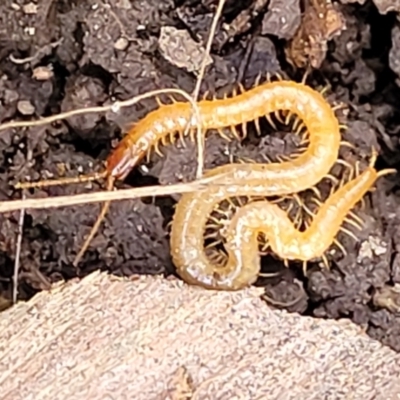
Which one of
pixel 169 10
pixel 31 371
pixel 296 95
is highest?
pixel 169 10

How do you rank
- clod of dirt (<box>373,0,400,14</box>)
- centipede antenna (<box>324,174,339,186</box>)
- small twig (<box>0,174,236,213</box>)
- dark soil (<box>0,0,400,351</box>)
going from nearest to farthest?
small twig (<box>0,174,236,213</box>)
clod of dirt (<box>373,0,400,14</box>)
dark soil (<box>0,0,400,351</box>)
centipede antenna (<box>324,174,339,186</box>)

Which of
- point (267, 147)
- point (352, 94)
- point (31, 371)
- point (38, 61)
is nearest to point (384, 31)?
point (352, 94)

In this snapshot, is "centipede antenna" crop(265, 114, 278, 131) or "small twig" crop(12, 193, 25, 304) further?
"centipede antenna" crop(265, 114, 278, 131)

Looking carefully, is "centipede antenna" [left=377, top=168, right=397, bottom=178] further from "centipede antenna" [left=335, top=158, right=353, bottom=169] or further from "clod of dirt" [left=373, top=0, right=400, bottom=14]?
"clod of dirt" [left=373, top=0, right=400, bottom=14]

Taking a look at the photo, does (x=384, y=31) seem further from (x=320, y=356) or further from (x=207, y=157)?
(x=320, y=356)

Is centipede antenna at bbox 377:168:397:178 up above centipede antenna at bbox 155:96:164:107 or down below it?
below

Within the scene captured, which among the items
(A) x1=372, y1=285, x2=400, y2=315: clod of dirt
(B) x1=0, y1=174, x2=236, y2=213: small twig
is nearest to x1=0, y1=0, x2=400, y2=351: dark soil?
(A) x1=372, y1=285, x2=400, y2=315: clod of dirt
